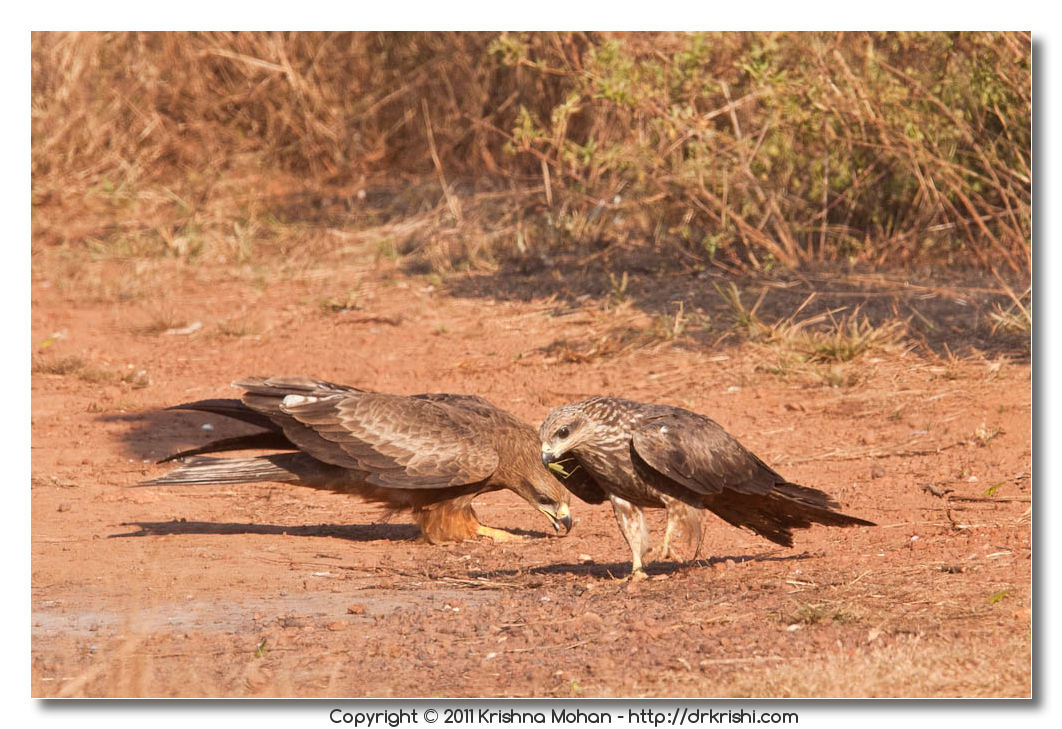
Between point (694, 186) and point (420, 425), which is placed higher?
point (694, 186)

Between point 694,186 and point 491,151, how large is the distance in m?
3.51

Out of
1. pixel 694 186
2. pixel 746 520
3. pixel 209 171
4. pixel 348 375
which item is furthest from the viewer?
pixel 209 171

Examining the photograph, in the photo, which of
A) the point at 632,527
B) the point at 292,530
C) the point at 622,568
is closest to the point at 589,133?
the point at 292,530

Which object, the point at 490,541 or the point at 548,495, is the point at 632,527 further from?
the point at 490,541

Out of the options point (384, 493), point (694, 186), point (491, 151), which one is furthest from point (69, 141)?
point (384, 493)

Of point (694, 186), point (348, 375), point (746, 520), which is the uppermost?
point (694, 186)

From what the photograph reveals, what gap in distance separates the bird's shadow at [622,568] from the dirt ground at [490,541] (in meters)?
0.03

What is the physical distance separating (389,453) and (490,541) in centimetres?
75

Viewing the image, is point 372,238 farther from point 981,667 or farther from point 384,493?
Result: point 981,667

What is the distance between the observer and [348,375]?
9367 mm

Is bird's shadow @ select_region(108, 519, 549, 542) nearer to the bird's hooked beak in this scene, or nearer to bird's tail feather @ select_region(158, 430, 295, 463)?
bird's tail feather @ select_region(158, 430, 295, 463)

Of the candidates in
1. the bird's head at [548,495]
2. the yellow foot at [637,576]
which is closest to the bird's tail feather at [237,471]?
the bird's head at [548,495]

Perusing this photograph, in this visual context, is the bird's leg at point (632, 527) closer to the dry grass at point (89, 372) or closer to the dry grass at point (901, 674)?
the dry grass at point (901, 674)

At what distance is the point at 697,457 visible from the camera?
16.9ft
